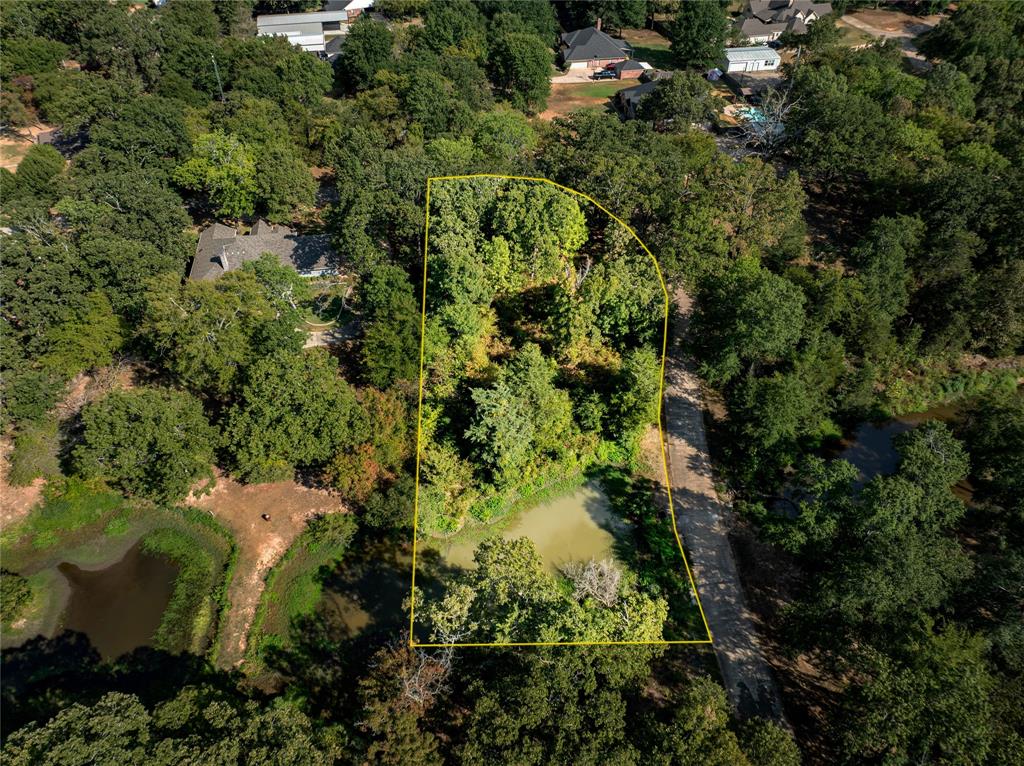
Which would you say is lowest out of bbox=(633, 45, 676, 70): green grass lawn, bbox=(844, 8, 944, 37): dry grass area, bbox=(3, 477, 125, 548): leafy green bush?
bbox=(3, 477, 125, 548): leafy green bush

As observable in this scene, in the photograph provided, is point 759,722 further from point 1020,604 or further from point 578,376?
point 578,376

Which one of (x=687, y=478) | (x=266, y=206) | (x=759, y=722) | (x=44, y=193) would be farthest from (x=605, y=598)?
(x=44, y=193)

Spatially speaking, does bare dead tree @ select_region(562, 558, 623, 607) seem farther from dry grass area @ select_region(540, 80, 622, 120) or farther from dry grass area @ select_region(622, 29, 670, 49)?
dry grass area @ select_region(622, 29, 670, 49)

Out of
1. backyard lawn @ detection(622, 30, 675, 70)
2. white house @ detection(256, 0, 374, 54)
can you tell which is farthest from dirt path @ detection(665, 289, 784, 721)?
white house @ detection(256, 0, 374, 54)

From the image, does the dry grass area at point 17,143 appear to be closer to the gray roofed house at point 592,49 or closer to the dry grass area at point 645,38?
the gray roofed house at point 592,49

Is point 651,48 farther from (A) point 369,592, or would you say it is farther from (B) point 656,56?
(A) point 369,592

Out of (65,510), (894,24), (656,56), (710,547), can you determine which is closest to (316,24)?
(656,56)
